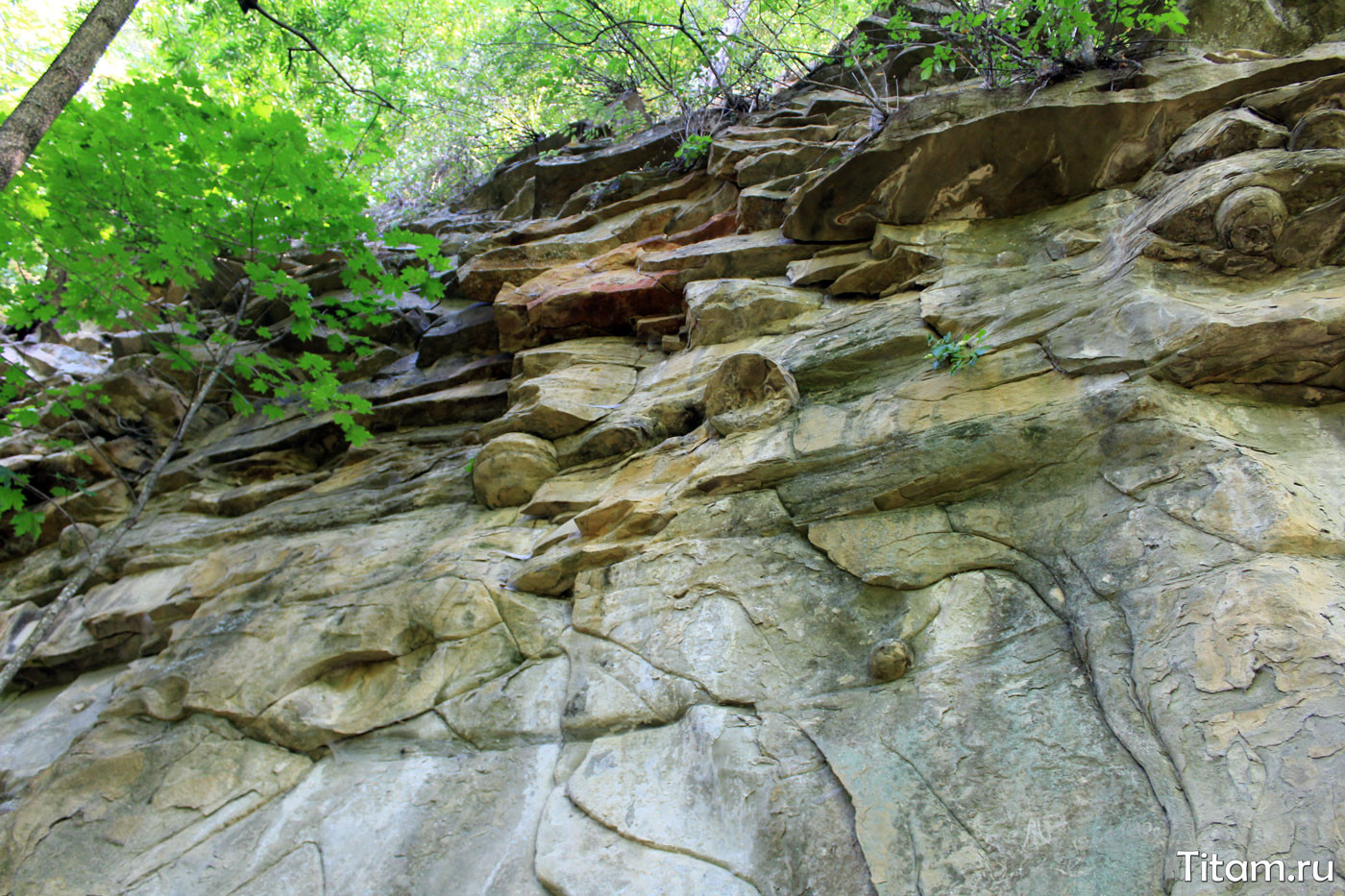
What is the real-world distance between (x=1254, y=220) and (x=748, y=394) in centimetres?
419

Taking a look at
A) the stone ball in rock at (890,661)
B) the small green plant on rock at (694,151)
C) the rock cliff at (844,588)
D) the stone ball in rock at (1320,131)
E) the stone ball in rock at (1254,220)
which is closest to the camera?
the rock cliff at (844,588)

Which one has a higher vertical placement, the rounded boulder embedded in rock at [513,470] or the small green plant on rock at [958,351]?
the small green plant on rock at [958,351]

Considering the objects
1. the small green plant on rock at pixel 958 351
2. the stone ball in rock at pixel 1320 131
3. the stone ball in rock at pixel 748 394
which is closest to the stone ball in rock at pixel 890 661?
the stone ball in rock at pixel 748 394

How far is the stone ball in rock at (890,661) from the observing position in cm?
435

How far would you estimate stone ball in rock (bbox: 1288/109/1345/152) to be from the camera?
18.7ft

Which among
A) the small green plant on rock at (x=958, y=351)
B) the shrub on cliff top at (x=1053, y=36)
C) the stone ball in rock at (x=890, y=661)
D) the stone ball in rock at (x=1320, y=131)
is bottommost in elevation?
the stone ball in rock at (x=890, y=661)

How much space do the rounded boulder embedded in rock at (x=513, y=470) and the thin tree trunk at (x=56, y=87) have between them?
14.1 ft

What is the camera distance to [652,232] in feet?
36.2

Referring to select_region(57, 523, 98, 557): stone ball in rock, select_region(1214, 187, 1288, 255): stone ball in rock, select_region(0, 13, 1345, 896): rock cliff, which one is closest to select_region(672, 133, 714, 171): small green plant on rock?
select_region(0, 13, 1345, 896): rock cliff

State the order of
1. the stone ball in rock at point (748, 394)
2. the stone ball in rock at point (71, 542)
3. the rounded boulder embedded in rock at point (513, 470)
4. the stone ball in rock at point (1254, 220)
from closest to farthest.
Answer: the stone ball in rock at point (1254, 220)
the stone ball in rock at point (748, 394)
the rounded boulder embedded in rock at point (513, 470)
the stone ball in rock at point (71, 542)

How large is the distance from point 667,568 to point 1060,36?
697 cm

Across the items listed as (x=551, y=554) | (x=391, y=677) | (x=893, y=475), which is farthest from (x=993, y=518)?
(x=391, y=677)

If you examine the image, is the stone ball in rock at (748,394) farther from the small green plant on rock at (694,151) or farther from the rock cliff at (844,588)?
the small green plant on rock at (694,151)

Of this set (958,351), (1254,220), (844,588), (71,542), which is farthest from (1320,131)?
(71,542)
